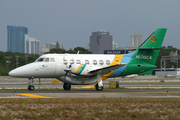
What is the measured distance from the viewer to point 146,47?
3072 cm

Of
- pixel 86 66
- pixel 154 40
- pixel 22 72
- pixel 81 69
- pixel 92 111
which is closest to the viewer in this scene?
pixel 92 111

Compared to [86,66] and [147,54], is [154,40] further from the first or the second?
[86,66]

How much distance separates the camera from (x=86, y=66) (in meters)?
27.2

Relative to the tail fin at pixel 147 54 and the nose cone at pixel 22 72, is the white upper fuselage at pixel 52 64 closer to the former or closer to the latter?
the nose cone at pixel 22 72

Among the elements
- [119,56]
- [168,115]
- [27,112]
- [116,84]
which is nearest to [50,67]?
[119,56]

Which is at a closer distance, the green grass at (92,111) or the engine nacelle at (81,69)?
the green grass at (92,111)

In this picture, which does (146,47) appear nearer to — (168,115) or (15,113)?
(168,115)

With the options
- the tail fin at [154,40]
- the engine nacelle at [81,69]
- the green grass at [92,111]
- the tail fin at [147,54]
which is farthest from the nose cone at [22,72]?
the tail fin at [154,40]

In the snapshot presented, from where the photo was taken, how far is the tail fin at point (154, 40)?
101ft

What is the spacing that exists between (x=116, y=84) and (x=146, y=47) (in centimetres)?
635

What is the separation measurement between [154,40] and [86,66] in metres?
9.21

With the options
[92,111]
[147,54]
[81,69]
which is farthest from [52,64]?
[92,111]

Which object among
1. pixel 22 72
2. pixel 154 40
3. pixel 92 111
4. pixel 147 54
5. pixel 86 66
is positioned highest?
pixel 154 40

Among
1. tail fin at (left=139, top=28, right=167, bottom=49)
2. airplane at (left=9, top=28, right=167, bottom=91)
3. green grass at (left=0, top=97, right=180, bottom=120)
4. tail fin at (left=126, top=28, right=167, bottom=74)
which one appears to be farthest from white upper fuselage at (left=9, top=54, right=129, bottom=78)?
green grass at (left=0, top=97, right=180, bottom=120)
